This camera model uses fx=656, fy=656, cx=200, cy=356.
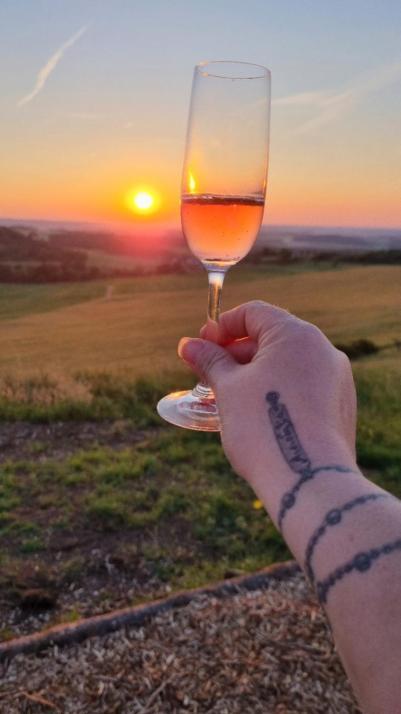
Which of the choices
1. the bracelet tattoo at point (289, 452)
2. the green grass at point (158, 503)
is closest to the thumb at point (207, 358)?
the bracelet tattoo at point (289, 452)

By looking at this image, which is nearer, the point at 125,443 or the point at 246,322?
the point at 246,322

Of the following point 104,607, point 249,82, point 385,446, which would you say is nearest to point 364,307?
point 385,446

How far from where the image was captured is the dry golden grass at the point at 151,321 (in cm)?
641

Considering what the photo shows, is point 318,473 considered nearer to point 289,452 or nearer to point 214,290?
point 289,452

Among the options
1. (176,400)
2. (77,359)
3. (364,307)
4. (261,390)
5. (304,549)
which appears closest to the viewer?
(304,549)

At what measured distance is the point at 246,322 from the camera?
174 cm

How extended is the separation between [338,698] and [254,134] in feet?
7.01

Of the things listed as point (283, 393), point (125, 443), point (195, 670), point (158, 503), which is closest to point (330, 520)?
point (283, 393)

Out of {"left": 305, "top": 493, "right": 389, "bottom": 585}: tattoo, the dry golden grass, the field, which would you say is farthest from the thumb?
the dry golden grass

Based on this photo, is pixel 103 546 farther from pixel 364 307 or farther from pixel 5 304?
pixel 364 307

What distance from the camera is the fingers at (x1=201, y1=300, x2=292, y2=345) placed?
1.65 metres

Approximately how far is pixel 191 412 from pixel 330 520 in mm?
1087

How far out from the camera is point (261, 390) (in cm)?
148

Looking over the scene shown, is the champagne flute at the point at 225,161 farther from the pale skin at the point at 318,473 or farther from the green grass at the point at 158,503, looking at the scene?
the green grass at the point at 158,503
